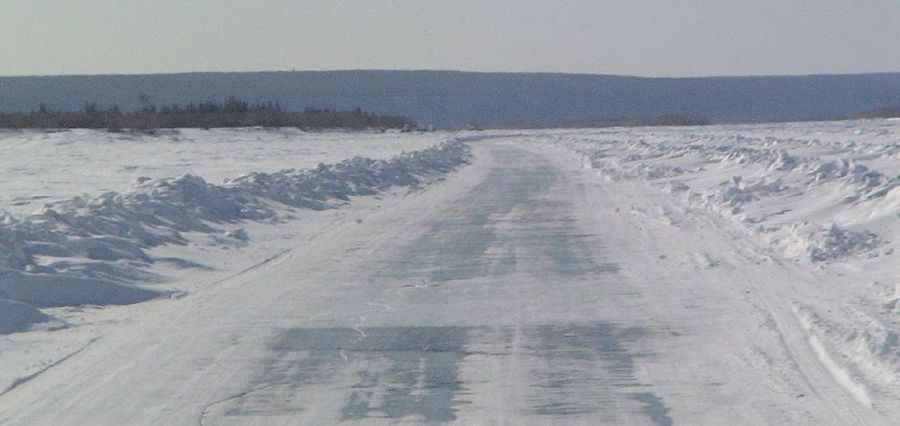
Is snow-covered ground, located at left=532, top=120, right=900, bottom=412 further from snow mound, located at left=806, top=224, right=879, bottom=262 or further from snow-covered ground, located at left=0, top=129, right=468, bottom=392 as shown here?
snow-covered ground, located at left=0, top=129, right=468, bottom=392

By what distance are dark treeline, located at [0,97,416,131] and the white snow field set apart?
54886 millimetres

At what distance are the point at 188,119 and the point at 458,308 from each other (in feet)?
283

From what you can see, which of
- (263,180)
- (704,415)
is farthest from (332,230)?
(704,415)

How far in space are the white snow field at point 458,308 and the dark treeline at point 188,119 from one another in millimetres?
54886

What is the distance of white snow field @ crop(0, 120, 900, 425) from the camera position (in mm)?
8398

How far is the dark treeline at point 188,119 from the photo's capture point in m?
79.4

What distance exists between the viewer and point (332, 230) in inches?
833

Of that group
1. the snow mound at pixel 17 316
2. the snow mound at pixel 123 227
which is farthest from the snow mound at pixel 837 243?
the snow mound at pixel 17 316

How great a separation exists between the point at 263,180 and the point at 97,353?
18351mm

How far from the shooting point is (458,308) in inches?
481

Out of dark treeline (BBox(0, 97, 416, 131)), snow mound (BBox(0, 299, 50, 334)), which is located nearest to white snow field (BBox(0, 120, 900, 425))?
snow mound (BBox(0, 299, 50, 334))

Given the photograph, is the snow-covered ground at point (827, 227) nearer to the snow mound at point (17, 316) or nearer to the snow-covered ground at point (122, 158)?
the snow mound at point (17, 316)

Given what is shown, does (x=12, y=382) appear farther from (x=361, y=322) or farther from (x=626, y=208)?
(x=626, y=208)

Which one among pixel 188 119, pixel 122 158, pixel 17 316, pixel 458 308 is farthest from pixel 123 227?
pixel 188 119
